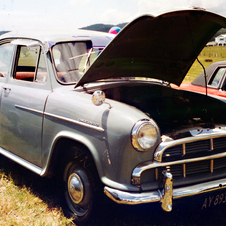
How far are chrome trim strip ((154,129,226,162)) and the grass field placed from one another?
844mm

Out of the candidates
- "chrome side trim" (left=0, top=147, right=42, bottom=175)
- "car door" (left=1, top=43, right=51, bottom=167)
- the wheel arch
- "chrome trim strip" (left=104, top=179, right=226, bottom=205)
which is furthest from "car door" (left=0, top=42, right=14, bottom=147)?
"chrome trim strip" (left=104, top=179, right=226, bottom=205)

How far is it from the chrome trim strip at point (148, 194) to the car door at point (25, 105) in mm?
1053

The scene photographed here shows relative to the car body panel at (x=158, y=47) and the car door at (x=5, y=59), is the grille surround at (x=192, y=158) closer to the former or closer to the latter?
the car body panel at (x=158, y=47)

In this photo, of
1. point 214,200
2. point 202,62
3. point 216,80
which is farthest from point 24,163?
point 216,80

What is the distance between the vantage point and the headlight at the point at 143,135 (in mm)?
2195

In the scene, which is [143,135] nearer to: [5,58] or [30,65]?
[30,65]

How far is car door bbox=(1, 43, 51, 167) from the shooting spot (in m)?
2.95

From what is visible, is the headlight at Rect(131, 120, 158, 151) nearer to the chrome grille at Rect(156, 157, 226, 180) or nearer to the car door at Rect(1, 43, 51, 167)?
the chrome grille at Rect(156, 157, 226, 180)

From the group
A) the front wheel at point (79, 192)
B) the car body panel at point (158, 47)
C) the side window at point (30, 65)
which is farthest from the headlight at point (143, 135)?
the side window at point (30, 65)

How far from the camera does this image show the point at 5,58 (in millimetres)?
3678

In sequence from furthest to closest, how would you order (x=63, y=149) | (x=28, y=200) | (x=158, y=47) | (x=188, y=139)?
1. (x=158, y=47)
2. (x=28, y=200)
3. (x=63, y=149)
4. (x=188, y=139)

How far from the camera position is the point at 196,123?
267 cm

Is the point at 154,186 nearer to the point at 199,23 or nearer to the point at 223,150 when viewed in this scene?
the point at 223,150

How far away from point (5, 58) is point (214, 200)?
2.89 metres
